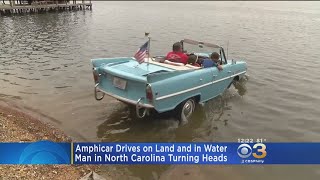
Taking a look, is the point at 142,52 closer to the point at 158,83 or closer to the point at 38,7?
the point at 158,83

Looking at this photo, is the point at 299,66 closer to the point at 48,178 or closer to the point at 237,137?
the point at 237,137

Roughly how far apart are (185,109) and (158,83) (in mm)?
1618

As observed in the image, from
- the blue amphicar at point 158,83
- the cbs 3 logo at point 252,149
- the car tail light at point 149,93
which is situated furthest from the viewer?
the blue amphicar at point 158,83

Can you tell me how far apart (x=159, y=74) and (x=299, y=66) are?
11.9m

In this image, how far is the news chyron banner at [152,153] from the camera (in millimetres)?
Answer: 6324

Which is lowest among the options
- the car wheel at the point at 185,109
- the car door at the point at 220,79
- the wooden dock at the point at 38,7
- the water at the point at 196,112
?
the water at the point at 196,112

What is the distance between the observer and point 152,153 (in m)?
6.67

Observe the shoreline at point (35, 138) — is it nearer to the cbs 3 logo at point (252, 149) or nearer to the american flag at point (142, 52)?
the cbs 3 logo at point (252, 149)

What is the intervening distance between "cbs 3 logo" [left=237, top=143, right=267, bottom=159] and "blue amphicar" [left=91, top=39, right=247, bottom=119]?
257cm

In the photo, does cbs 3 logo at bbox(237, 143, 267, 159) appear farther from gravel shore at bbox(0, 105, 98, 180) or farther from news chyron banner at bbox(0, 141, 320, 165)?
gravel shore at bbox(0, 105, 98, 180)

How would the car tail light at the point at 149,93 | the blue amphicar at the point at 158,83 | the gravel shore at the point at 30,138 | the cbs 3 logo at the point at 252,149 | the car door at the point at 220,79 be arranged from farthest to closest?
the car door at the point at 220,79
the blue amphicar at the point at 158,83
the car tail light at the point at 149,93
the cbs 3 logo at the point at 252,149
the gravel shore at the point at 30,138

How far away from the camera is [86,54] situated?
19.5 m

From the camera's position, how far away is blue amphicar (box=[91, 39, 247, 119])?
839cm

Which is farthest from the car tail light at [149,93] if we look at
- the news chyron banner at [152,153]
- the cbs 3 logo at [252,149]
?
the cbs 3 logo at [252,149]
